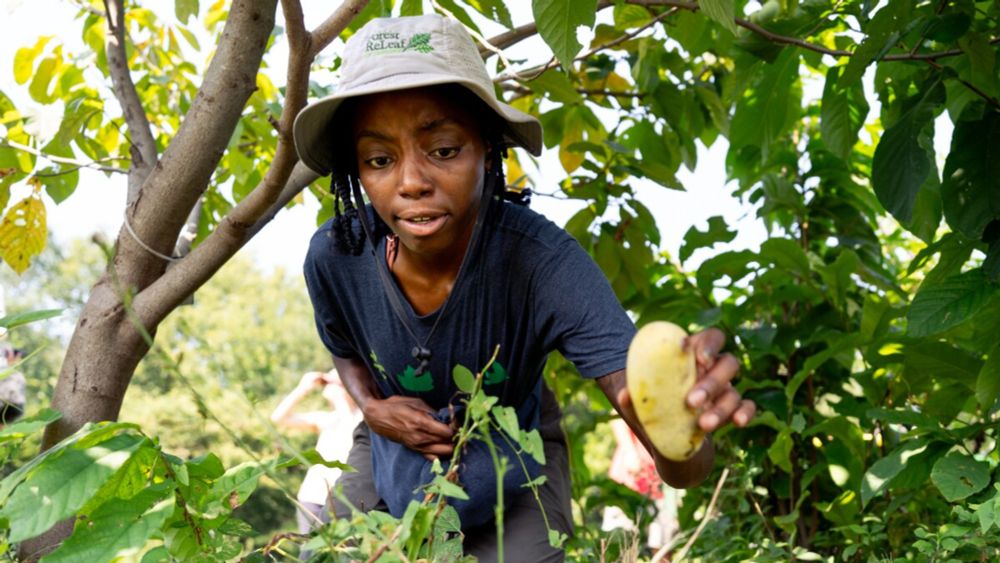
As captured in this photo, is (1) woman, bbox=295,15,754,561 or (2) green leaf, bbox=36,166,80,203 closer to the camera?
(1) woman, bbox=295,15,754,561

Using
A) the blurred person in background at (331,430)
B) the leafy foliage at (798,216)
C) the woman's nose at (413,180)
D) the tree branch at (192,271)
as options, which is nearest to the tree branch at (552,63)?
the leafy foliage at (798,216)

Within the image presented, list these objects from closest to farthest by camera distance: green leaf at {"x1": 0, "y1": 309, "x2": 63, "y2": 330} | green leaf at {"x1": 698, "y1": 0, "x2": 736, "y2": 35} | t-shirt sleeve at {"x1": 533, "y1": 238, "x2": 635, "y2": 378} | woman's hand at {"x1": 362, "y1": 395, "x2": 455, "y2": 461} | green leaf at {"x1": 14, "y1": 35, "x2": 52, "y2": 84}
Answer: green leaf at {"x1": 0, "y1": 309, "x2": 63, "y2": 330}, green leaf at {"x1": 698, "y1": 0, "x2": 736, "y2": 35}, t-shirt sleeve at {"x1": 533, "y1": 238, "x2": 635, "y2": 378}, woman's hand at {"x1": 362, "y1": 395, "x2": 455, "y2": 461}, green leaf at {"x1": 14, "y1": 35, "x2": 52, "y2": 84}

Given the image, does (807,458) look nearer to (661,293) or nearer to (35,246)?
(661,293)

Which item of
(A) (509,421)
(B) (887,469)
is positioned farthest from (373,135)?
(B) (887,469)

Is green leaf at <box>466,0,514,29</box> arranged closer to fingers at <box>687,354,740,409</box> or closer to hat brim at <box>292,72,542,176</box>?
hat brim at <box>292,72,542,176</box>

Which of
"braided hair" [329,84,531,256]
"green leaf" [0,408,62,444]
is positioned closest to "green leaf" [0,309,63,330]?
"green leaf" [0,408,62,444]

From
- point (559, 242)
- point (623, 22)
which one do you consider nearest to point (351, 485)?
point (559, 242)

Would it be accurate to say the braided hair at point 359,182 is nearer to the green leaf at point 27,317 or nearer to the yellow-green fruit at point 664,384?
the green leaf at point 27,317

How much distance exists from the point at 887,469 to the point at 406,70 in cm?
123

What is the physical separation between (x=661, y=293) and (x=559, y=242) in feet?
5.08

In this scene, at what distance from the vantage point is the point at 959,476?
206 centimetres

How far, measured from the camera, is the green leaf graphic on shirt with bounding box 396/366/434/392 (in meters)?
2.12

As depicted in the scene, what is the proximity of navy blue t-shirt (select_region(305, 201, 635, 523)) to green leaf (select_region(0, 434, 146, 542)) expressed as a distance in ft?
2.48

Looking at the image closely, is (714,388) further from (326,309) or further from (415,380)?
(326,309)
